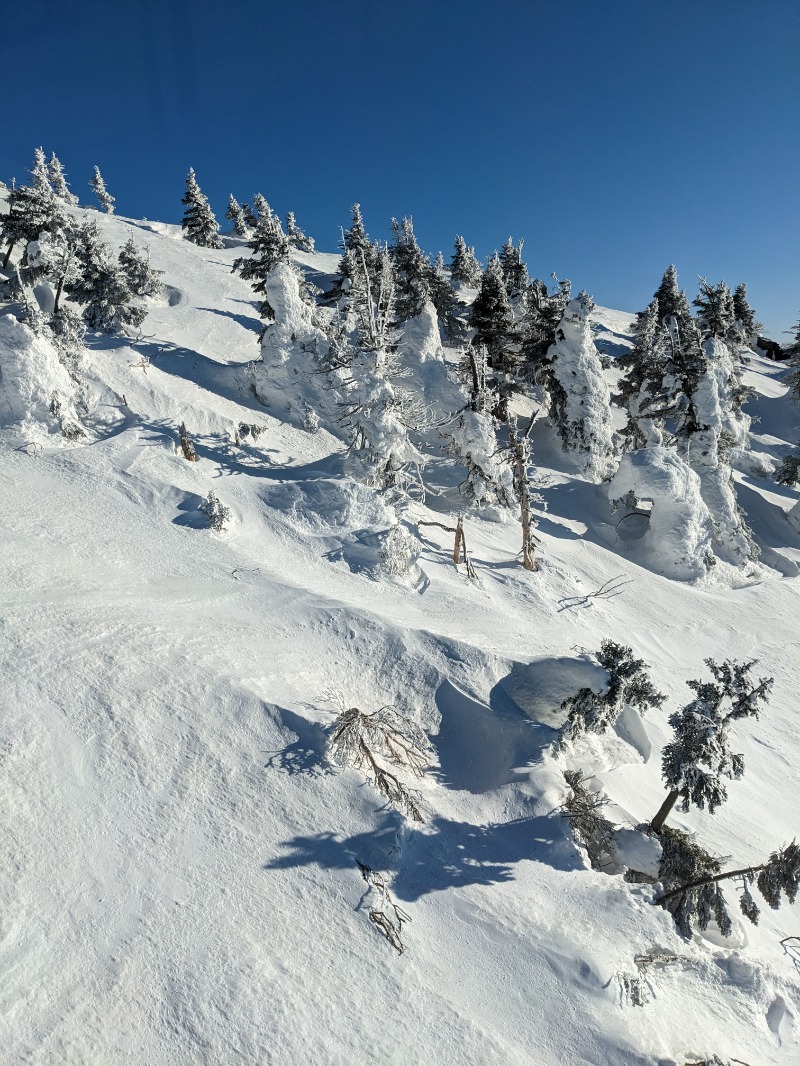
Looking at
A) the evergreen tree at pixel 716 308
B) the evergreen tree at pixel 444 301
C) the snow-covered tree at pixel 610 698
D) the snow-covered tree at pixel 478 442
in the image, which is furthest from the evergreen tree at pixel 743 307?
the snow-covered tree at pixel 610 698

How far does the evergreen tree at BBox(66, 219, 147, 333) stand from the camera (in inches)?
1156

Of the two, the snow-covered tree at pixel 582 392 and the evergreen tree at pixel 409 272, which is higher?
the evergreen tree at pixel 409 272

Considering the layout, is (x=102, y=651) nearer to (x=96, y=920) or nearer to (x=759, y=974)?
(x=96, y=920)

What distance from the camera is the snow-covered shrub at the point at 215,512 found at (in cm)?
1803

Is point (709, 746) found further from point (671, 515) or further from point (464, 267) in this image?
point (464, 267)

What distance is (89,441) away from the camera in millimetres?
20047

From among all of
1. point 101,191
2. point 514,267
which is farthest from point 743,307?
point 101,191

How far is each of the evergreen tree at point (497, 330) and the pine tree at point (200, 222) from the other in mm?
44931

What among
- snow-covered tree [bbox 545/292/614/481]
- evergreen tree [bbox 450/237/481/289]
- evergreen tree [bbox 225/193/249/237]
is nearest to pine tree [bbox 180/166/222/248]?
evergreen tree [bbox 225/193/249/237]

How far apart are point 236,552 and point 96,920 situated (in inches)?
437

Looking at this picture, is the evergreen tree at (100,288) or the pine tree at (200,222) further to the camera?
the pine tree at (200,222)

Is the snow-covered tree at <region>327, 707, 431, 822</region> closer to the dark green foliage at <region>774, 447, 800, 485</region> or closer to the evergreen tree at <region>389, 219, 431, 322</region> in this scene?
the evergreen tree at <region>389, 219, 431, 322</region>

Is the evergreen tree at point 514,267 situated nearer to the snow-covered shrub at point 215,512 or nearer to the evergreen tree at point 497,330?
the evergreen tree at point 497,330

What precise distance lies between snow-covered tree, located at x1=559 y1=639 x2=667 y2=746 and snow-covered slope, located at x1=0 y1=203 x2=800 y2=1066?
894mm
